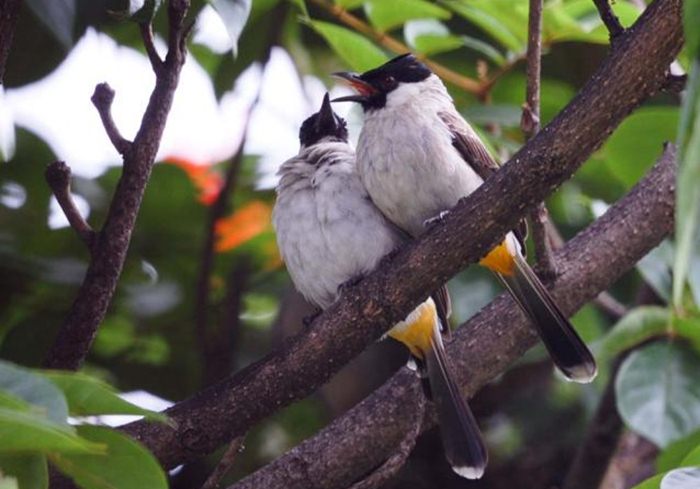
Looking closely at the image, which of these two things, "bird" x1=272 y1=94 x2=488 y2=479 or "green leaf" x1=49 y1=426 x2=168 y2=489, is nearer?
"green leaf" x1=49 y1=426 x2=168 y2=489

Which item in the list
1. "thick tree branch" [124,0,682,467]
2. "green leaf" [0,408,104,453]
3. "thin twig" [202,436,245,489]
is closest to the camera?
"green leaf" [0,408,104,453]

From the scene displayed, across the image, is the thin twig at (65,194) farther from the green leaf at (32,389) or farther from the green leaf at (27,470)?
the green leaf at (32,389)

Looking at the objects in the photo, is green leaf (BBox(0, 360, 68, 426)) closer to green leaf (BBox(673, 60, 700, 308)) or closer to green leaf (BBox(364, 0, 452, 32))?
green leaf (BBox(673, 60, 700, 308))

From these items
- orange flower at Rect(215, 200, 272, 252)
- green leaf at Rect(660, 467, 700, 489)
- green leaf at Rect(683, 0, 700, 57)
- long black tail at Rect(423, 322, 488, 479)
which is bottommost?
long black tail at Rect(423, 322, 488, 479)

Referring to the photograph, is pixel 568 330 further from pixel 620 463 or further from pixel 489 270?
pixel 620 463

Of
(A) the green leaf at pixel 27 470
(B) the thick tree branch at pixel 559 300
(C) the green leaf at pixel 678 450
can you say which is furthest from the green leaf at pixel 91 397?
(C) the green leaf at pixel 678 450

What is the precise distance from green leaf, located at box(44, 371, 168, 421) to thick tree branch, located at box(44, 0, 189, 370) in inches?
34.1

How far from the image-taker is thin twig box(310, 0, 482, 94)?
3006 millimetres

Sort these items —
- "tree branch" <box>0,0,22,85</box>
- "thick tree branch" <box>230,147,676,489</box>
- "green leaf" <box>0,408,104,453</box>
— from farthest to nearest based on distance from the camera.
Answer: "thick tree branch" <box>230,147,676,489</box>, "tree branch" <box>0,0,22,85</box>, "green leaf" <box>0,408,104,453</box>

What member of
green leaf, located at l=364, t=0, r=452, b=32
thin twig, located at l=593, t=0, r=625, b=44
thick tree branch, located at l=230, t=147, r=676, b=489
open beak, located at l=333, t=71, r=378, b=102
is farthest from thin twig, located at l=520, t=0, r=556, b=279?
open beak, located at l=333, t=71, r=378, b=102

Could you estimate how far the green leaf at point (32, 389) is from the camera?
1255 millimetres

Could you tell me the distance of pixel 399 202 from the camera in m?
2.97

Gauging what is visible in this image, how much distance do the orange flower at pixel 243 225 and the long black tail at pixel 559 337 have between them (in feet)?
2.56

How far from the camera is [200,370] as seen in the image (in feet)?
10.6
